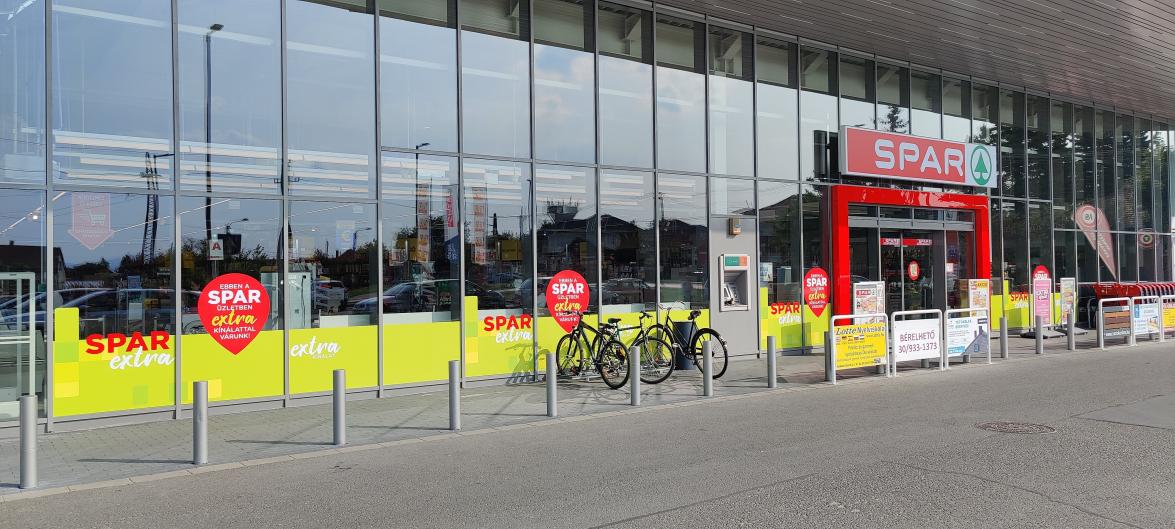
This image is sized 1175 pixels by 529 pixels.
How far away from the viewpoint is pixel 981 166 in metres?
21.0

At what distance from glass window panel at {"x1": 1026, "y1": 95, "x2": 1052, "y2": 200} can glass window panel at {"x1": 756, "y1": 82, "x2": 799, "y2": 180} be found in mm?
8963

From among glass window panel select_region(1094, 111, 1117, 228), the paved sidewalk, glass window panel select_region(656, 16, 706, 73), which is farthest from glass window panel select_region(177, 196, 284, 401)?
glass window panel select_region(1094, 111, 1117, 228)

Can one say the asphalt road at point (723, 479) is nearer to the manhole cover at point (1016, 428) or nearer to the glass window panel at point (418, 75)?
the manhole cover at point (1016, 428)

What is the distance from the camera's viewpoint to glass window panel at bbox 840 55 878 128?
60.7ft

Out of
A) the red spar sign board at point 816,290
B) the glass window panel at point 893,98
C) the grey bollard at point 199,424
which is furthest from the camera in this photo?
the glass window panel at point 893,98

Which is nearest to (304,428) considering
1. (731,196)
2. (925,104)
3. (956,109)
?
(731,196)

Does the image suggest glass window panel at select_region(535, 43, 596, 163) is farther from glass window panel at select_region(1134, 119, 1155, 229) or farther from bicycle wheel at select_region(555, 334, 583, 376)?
glass window panel at select_region(1134, 119, 1155, 229)

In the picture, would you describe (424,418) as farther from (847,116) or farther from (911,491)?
(847,116)

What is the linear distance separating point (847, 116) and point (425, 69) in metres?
9.79

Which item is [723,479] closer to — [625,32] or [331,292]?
[331,292]

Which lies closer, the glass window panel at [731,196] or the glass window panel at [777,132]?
the glass window panel at [731,196]

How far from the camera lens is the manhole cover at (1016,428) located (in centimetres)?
895

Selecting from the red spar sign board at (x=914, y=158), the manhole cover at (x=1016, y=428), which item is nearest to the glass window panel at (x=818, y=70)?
the red spar sign board at (x=914, y=158)

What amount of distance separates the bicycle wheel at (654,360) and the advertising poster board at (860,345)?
264cm
